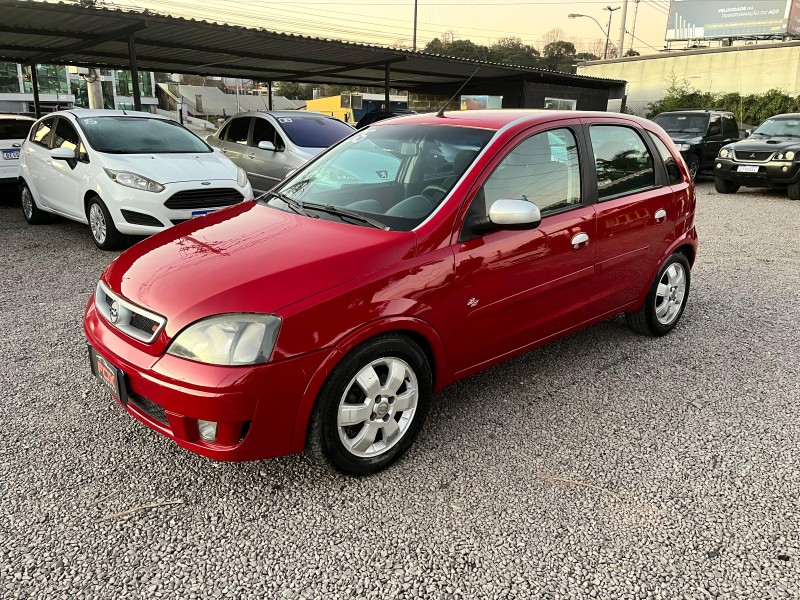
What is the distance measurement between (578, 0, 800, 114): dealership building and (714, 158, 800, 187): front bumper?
17532mm

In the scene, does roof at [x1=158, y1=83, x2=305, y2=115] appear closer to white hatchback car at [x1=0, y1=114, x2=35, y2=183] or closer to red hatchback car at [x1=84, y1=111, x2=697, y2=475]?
white hatchback car at [x1=0, y1=114, x2=35, y2=183]

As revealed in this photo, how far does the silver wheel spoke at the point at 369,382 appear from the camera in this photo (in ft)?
8.78

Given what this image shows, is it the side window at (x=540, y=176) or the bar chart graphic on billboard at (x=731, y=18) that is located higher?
the bar chart graphic on billboard at (x=731, y=18)

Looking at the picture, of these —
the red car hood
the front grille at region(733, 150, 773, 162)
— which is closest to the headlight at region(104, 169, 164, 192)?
the red car hood

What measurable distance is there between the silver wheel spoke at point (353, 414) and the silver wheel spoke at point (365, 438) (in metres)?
0.06

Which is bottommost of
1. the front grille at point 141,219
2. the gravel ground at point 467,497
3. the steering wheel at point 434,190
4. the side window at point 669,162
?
the gravel ground at point 467,497

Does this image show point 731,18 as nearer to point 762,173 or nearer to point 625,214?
point 762,173

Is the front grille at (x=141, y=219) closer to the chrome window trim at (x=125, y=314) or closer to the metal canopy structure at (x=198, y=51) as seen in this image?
the chrome window trim at (x=125, y=314)

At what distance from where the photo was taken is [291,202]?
3570mm

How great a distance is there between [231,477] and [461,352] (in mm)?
1273

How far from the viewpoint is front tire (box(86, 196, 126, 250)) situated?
22.5ft

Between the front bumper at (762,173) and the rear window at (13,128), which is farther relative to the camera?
the front bumper at (762,173)

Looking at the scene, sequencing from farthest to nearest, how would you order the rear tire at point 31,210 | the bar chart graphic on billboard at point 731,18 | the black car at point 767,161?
the bar chart graphic on billboard at point 731,18 < the black car at point 767,161 < the rear tire at point 31,210

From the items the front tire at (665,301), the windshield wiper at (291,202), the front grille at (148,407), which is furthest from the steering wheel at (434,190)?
the front tire at (665,301)
